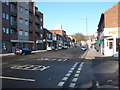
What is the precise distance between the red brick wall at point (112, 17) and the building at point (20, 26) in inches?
796

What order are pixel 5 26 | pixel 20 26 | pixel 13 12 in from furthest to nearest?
pixel 20 26 < pixel 13 12 < pixel 5 26

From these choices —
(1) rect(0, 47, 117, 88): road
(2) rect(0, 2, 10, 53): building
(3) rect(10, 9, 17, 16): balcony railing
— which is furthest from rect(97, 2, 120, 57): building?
(3) rect(10, 9, 17, 16): balcony railing

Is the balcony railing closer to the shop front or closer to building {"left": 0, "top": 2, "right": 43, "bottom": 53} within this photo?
building {"left": 0, "top": 2, "right": 43, "bottom": 53}

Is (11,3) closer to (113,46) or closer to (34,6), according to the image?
(34,6)

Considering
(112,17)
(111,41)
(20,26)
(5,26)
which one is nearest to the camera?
(111,41)

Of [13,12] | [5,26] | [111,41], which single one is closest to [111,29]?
[111,41]

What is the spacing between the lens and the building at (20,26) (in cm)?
3206

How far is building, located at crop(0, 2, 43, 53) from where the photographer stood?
32062mm

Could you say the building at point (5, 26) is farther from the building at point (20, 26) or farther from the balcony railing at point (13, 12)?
the balcony railing at point (13, 12)

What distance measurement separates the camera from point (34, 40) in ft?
158

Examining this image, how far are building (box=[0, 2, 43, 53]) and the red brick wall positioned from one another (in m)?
20.2

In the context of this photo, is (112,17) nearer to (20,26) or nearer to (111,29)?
(111,29)

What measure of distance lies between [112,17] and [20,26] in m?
24.0

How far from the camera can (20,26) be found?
38969 mm
